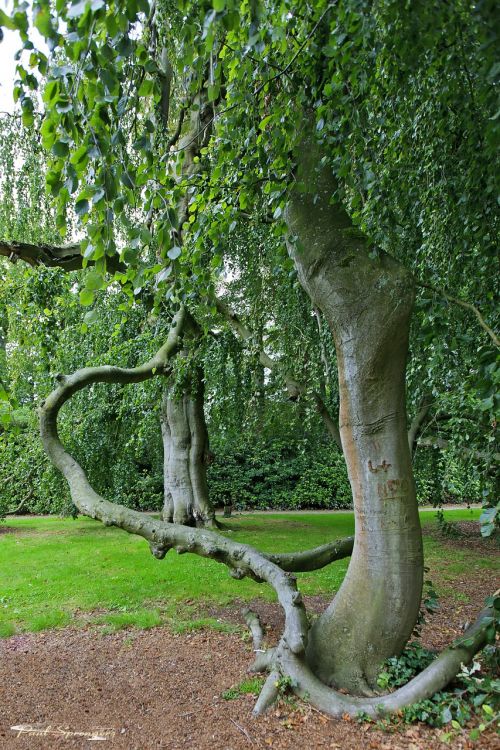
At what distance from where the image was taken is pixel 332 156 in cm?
307

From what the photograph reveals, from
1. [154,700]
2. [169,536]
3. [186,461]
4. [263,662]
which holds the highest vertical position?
[186,461]

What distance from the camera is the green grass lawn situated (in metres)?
5.06

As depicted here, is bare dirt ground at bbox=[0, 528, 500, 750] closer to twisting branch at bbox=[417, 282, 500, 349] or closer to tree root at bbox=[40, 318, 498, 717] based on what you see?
tree root at bbox=[40, 318, 498, 717]

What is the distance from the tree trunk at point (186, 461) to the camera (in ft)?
30.2

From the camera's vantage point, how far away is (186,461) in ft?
30.9

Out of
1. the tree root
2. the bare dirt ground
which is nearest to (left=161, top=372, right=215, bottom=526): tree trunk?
the tree root

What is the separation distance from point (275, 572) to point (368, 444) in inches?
43.2

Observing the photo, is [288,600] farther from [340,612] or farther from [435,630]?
[435,630]

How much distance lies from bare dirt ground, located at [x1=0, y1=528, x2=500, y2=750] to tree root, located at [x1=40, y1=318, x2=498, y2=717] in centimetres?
12

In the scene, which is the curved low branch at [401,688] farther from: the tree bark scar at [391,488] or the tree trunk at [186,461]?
the tree trunk at [186,461]

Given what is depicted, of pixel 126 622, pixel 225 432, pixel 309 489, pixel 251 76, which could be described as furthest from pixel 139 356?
pixel 309 489

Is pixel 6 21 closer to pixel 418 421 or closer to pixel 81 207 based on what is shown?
pixel 81 207

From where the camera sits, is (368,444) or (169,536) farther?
(169,536)

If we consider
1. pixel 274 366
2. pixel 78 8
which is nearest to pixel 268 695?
pixel 78 8
